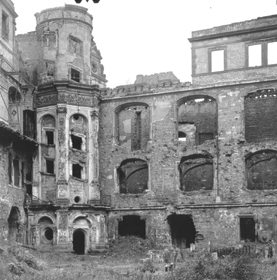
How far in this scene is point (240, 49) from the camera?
3109 centimetres

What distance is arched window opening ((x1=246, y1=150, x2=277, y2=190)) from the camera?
3388 centimetres

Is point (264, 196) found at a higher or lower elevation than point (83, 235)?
higher

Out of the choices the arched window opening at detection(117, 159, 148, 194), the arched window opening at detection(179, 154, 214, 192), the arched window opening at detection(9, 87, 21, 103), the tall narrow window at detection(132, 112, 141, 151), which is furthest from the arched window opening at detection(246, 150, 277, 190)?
the arched window opening at detection(9, 87, 21, 103)

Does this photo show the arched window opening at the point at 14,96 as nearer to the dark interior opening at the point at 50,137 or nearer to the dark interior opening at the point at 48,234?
the dark interior opening at the point at 50,137

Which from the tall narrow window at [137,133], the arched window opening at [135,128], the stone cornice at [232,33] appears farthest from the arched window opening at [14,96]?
the stone cornice at [232,33]

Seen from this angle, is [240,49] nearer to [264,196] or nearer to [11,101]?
[264,196]

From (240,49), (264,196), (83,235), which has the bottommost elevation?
(83,235)

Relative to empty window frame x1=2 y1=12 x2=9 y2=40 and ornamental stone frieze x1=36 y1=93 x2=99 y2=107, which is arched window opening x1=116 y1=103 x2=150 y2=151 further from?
empty window frame x1=2 y1=12 x2=9 y2=40

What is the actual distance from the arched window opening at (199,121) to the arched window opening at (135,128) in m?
2.22

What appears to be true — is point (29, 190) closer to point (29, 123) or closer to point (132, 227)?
point (29, 123)

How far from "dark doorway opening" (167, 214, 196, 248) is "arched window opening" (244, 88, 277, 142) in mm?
6499

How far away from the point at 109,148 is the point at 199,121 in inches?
295

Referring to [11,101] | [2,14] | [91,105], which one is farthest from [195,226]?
[2,14]

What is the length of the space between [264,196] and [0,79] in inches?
536
